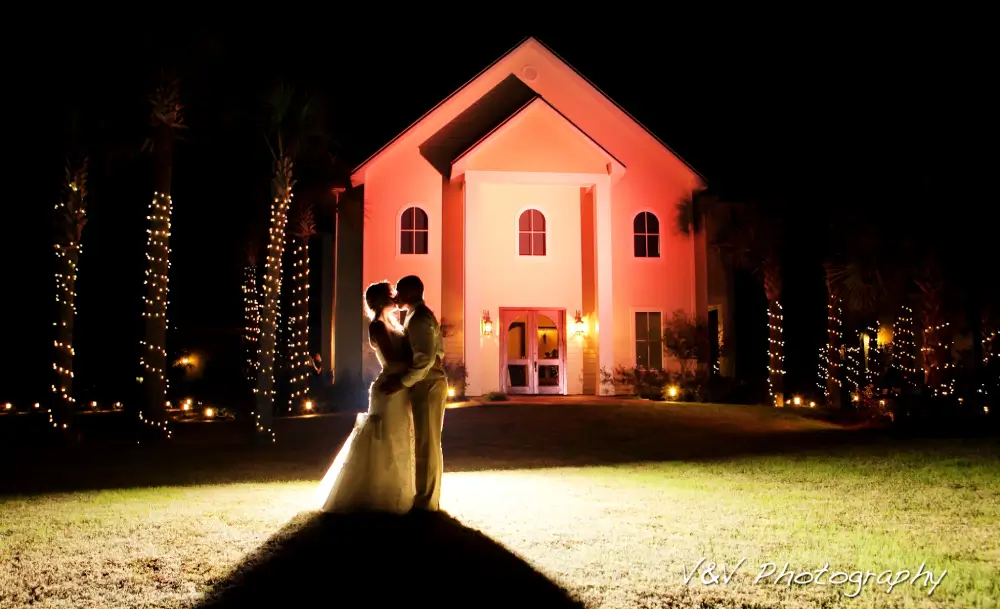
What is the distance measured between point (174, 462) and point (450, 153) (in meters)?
12.8

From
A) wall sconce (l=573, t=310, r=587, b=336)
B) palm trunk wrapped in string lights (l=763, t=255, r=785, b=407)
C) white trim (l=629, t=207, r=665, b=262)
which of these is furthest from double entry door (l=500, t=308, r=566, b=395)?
palm trunk wrapped in string lights (l=763, t=255, r=785, b=407)

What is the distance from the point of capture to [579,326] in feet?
70.5

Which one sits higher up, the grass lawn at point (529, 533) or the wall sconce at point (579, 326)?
the wall sconce at point (579, 326)

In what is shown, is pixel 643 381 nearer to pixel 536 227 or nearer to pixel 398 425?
pixel 536 227

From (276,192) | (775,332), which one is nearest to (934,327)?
(775,332)

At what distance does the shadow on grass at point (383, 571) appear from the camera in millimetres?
4449

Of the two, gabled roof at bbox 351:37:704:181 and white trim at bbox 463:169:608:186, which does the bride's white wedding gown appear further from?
gabled roof at bbox 351:37:704:181

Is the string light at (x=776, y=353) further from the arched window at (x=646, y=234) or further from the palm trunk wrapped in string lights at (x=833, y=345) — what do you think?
the arched window at (x=646, y=234)

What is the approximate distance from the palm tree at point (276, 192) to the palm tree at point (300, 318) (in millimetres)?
3810

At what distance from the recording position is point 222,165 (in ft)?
52.0

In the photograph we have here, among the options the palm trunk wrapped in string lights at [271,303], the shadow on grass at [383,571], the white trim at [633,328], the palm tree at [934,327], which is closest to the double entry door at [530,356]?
the white trim at [633,328]

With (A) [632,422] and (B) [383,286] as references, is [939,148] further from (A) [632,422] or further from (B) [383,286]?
(B) [383,286]

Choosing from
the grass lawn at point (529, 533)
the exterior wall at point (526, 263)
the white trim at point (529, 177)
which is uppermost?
the white trim at point (529, 177)

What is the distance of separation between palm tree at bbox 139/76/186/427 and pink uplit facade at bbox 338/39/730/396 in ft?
24.3
